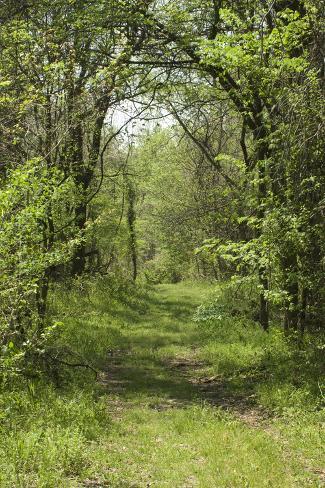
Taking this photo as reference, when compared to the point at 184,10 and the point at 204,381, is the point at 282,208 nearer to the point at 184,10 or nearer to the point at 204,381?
the point at 204,381

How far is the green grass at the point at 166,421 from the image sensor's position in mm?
5402

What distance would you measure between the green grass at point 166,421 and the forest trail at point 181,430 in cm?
2

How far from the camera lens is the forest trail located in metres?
5.51

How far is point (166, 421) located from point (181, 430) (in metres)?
0.42

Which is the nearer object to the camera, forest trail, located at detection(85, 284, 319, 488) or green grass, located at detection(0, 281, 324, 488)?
green grass, located at detection(0, 281, 324, 488)

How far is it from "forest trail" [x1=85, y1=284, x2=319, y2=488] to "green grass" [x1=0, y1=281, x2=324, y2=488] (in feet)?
0.05

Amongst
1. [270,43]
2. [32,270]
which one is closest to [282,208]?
[270,43]

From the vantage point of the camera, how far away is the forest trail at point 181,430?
551 cm

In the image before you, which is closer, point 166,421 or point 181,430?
point 181,430

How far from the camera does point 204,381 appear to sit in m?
9.87

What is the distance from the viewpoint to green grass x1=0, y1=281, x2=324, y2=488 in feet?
17.7

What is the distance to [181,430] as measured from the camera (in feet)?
23.3

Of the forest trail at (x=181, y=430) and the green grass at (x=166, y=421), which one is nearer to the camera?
the green grass at (x=166, y=421)

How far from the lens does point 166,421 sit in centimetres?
745
